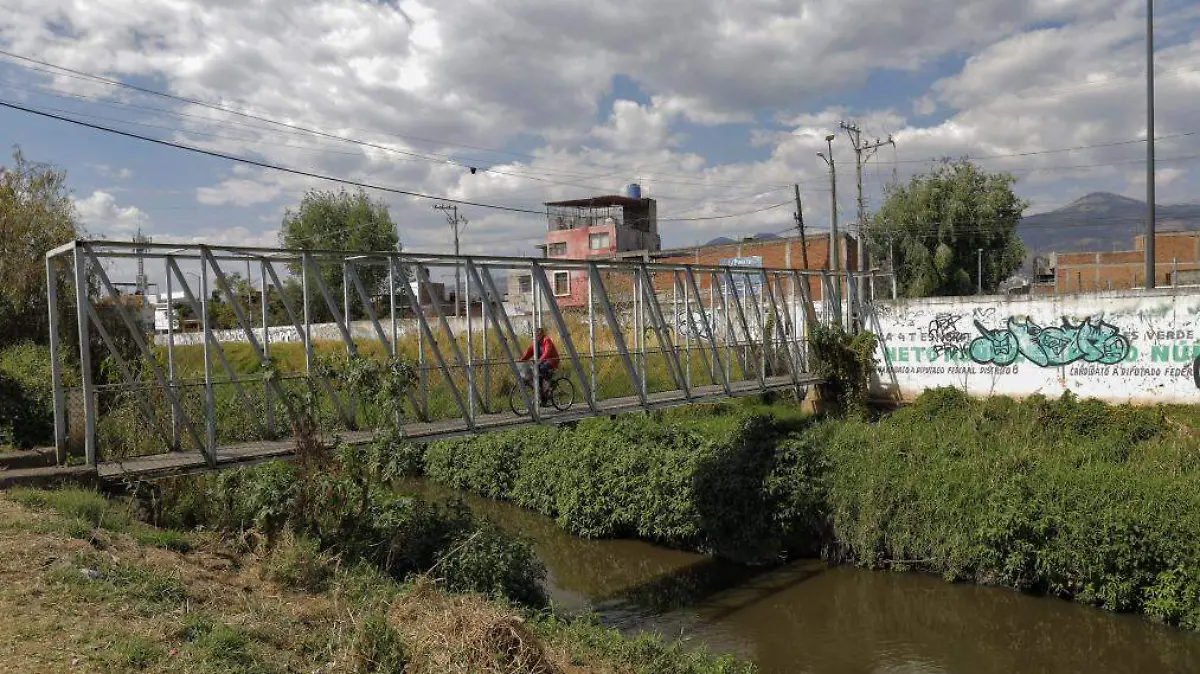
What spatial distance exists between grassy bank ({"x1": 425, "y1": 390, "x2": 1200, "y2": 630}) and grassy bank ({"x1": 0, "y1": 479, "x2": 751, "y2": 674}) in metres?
6.33

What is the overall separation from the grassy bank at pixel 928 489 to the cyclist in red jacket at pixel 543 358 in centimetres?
399

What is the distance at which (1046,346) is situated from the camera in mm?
16562

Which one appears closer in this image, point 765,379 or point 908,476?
point 908,476

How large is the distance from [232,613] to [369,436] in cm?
→ 408

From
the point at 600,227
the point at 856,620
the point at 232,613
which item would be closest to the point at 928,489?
the point at 856,620

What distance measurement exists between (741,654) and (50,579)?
8.81 meters

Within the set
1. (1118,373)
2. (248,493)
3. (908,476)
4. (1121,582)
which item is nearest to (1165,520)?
(1121,582)

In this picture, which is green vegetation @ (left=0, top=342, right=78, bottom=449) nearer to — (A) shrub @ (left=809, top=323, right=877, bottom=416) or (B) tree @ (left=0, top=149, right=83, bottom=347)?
(B) tree @ (left=0, top=149, right=83, bottom=347)

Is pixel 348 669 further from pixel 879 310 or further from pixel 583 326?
pixel 583 326

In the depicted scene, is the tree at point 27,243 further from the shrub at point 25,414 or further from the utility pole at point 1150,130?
the utility pole at point 1150,130

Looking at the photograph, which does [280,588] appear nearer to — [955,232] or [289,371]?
[289,371]

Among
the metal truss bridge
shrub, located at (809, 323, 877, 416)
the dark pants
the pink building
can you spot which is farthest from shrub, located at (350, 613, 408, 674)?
the pink building

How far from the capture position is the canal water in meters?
10.9

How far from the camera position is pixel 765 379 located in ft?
58.0
